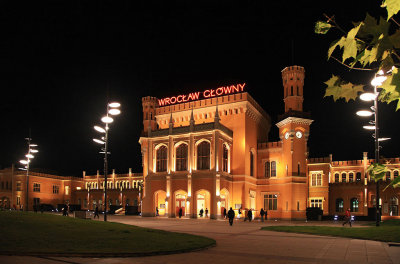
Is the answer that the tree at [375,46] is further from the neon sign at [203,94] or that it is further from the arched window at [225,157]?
the neon sign at [203,94]

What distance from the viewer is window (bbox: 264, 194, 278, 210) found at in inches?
2101

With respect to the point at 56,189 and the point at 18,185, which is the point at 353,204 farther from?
the point at 18,185

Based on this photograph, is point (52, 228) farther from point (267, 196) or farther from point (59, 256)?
point (267, 196)

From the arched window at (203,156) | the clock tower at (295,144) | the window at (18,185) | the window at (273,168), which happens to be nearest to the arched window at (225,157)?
the arched window at (203,156)

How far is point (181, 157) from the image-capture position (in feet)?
169

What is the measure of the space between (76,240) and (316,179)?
50150 mm

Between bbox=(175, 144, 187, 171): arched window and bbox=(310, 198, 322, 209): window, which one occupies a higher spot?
bbox=(175, 144, 187, 171): arched window

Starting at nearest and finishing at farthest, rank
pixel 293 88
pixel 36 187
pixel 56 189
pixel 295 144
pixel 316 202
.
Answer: pixel 295 144, pixel 293 88, pixel 316 202, pixel 36 187, pixel 56 189

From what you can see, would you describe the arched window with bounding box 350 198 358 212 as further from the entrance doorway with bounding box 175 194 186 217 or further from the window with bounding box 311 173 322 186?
the entrance doorway with bounding box 175 194 186 217

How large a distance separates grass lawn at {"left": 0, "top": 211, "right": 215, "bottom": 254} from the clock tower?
115 feet

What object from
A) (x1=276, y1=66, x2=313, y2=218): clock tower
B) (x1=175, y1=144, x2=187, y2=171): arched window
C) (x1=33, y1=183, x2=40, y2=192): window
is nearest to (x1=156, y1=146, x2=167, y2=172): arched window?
(x1=175, y1=144, x2=187, y2=171): arched window

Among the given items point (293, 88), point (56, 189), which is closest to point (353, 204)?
point (293, 88)

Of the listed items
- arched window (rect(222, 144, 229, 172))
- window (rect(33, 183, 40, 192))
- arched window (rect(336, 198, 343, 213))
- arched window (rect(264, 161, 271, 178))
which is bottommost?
arched window (rect(336, 198, 343, 213))

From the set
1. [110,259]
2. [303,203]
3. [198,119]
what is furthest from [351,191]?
[110,259]
